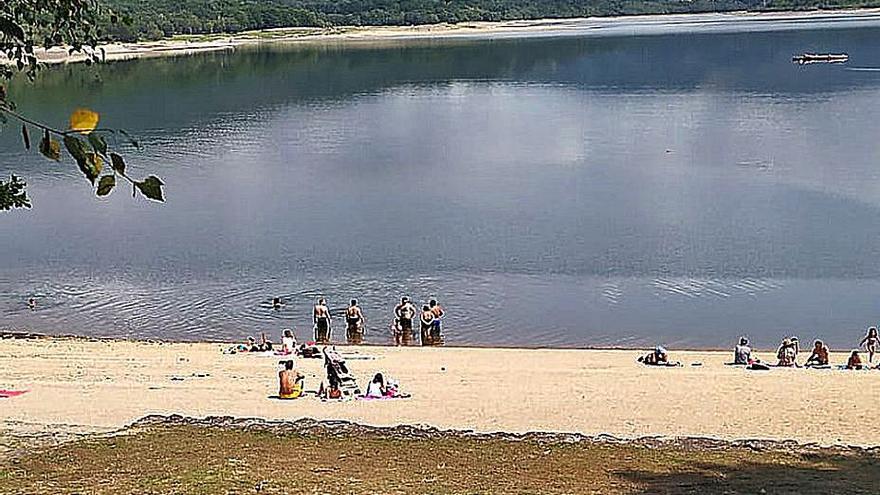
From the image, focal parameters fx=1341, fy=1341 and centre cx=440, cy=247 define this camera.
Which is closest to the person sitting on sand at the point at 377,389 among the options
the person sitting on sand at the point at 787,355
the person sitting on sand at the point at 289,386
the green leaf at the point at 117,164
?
the person sitting on sand at the point at 289,386

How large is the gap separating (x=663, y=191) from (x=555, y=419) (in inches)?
1093

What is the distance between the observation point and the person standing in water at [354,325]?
85.6 feet

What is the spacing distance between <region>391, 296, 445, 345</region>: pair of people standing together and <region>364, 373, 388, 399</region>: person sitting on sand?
6.94 m

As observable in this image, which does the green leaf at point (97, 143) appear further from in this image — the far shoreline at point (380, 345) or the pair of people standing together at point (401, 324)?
the pair of people standing together at point (401, 324)

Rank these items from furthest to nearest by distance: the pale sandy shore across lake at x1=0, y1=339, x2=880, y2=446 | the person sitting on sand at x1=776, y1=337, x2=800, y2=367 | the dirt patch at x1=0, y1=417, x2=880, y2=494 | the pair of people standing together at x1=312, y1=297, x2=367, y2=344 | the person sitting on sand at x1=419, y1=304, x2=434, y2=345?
the pair of people standing together at x1=312, y1=297, x2=367, y2=344, the person sitting on sand at x1=419, y1=304, x2=434, y2=345, the person sitting on sand at x1=776, y1=337, x2=800, y2=367, the pale sandy shore across lake at x1=0, y1=339, x2=880, y2=446, the dirt patch at x1=0, y1=417, x2=880, y2=494

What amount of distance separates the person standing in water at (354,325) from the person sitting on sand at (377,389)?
23.8 ft

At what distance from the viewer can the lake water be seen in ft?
92.5

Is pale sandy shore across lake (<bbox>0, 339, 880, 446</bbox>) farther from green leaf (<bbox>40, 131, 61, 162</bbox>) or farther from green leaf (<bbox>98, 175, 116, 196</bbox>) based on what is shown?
green leaf (<bbox>98, 175, 116, 196</bbox>)

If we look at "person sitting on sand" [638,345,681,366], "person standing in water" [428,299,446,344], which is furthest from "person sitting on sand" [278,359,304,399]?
"person standing in water" [428,299,446,344]

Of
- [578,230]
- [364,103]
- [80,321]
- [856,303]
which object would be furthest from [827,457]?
[364,103]

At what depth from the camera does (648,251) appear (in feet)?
111

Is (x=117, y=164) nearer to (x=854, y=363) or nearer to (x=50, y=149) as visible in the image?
(x=50, y=149)

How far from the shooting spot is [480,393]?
1869cm

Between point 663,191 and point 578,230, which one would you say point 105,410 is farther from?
point 663,191
